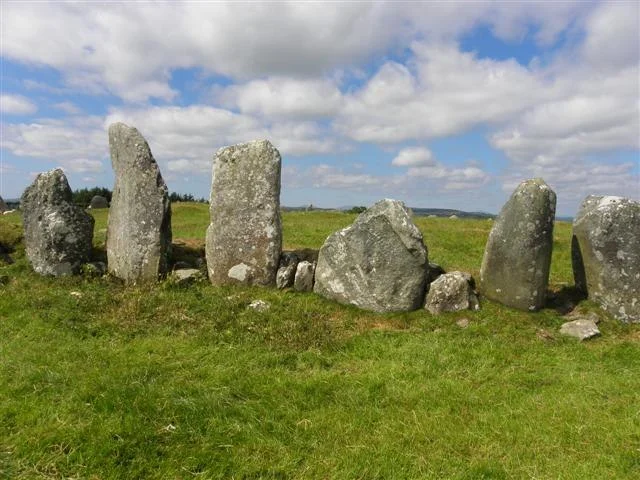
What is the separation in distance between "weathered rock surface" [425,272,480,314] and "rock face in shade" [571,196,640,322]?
104 inches

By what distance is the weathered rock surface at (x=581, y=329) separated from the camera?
10.4m

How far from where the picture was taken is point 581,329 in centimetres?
1050

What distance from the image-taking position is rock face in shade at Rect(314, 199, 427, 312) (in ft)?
38.0

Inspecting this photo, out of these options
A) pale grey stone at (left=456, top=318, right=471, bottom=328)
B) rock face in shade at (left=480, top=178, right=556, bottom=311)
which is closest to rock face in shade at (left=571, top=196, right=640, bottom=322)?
rock face in shade at (left=480, top=178, right=556, bottom=311)

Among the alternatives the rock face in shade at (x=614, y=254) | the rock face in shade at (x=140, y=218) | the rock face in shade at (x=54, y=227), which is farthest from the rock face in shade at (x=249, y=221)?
the rock face in shade at (x=614, y=254)

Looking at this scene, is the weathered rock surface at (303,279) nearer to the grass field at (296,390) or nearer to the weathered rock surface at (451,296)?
the grass field at (296,390)

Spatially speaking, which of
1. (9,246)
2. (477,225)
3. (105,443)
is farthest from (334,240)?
(477,225)

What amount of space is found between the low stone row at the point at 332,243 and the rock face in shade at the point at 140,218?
0.02 metres

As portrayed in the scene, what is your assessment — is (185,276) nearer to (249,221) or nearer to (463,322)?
(249,221)

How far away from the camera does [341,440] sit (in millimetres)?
6418

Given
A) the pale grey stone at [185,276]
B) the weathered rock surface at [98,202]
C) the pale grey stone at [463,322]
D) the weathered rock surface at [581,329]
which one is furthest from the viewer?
the weathered rock surface at [98,202]

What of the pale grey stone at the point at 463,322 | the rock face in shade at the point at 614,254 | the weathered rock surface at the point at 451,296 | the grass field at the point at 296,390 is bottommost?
the grass field at the point at 296,390

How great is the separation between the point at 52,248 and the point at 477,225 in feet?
65.4

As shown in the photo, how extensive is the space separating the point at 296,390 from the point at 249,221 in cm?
612
